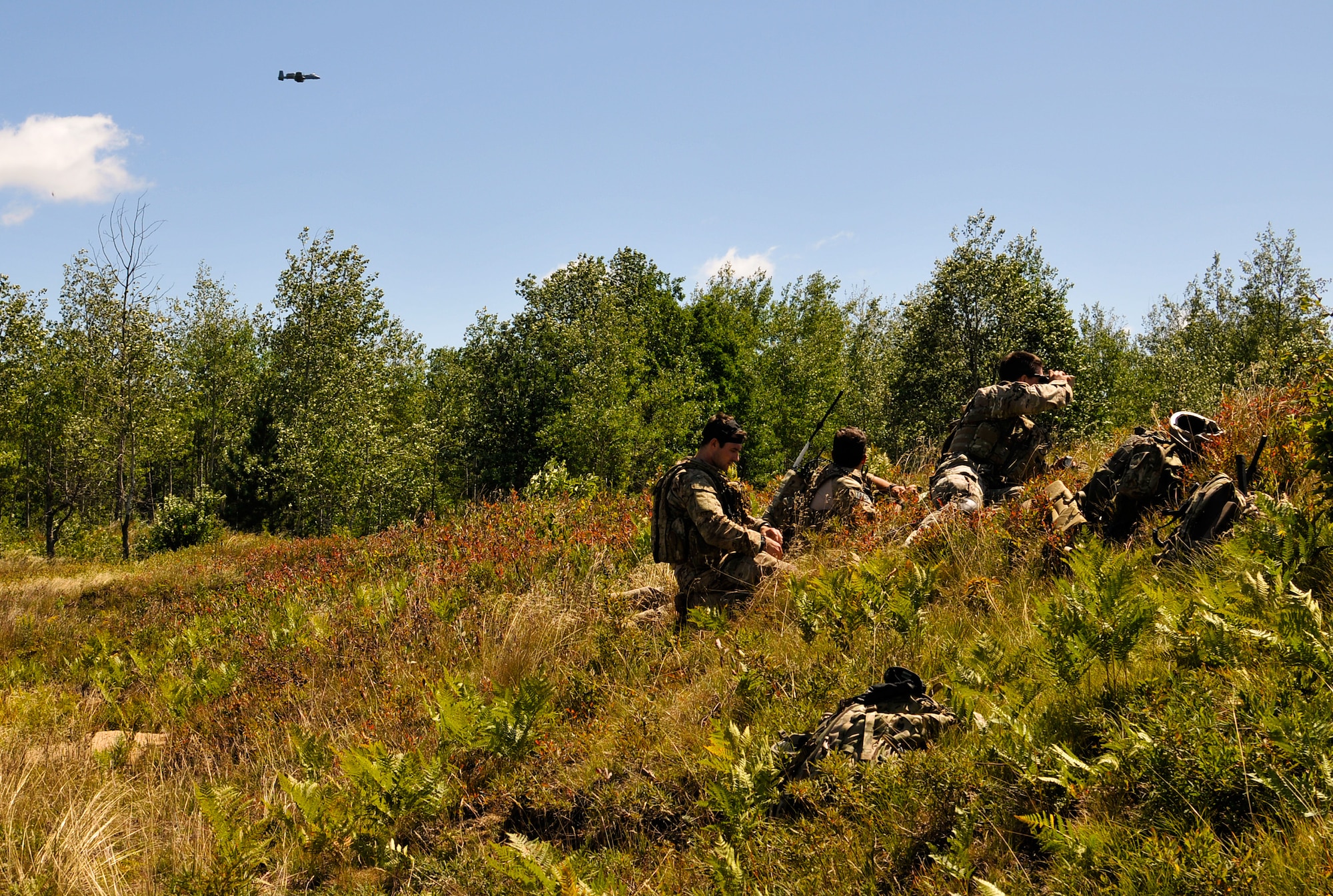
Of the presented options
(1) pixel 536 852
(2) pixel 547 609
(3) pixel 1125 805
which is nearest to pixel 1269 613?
(3) pixel 1125 805

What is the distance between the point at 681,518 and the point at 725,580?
1.83 feet

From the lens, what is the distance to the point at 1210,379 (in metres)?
33.5

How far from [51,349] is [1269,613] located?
135 feet

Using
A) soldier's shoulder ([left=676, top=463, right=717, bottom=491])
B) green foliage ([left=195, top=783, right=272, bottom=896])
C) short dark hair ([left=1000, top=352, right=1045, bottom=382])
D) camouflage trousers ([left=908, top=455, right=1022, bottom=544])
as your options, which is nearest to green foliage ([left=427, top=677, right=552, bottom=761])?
green foliage ([left=195, top=783, right=272, bottom=896])

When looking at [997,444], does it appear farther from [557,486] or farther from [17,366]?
[17,366]

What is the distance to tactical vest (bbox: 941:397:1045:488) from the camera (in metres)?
6.98

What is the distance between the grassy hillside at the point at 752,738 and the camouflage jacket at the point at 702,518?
44 centimetres

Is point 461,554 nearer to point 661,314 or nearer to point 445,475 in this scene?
point 445,475

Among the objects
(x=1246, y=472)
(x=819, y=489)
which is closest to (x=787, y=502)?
(x=819, y=489)

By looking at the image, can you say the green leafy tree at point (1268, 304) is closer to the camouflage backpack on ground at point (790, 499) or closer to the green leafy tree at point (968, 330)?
the green leafy tree at point (968, 330)

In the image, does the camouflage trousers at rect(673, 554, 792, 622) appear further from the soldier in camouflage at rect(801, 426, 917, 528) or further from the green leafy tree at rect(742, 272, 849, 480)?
the green leafy tree at rect(742, 272, 849, 480)

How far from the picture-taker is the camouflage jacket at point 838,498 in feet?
21.1

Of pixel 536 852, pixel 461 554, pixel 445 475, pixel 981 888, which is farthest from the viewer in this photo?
pixel 445 475

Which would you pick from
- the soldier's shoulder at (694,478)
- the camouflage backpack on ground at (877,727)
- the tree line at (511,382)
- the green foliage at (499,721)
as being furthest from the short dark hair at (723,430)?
the tree line at (511,382)
